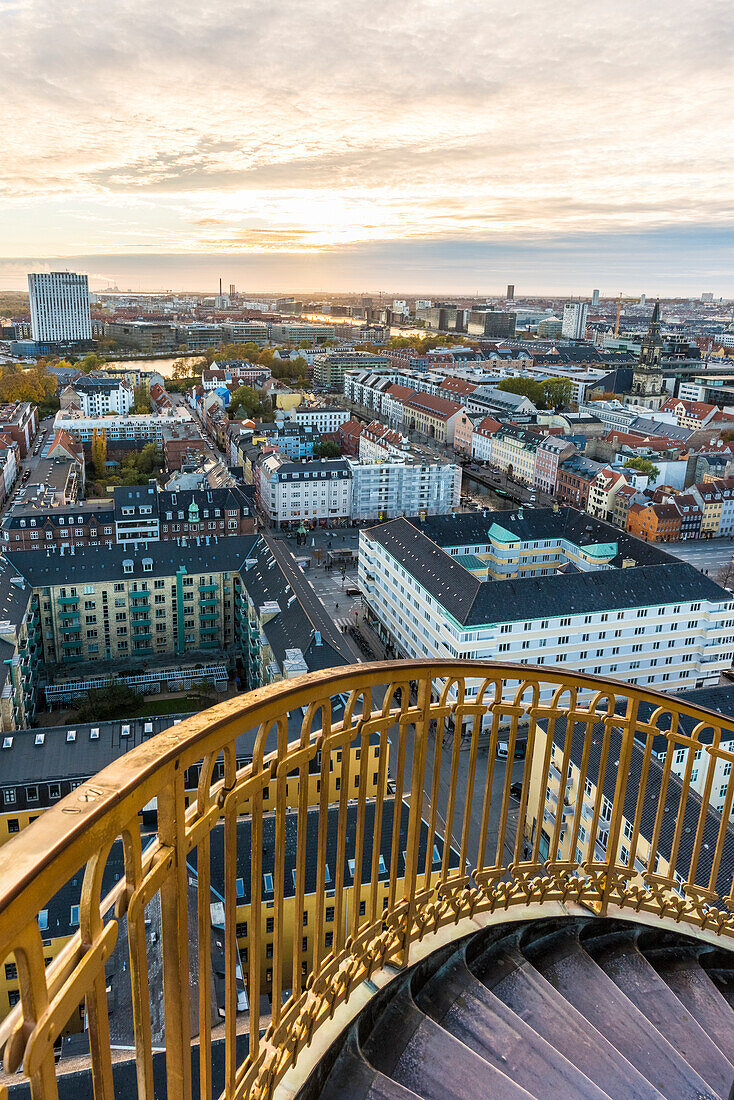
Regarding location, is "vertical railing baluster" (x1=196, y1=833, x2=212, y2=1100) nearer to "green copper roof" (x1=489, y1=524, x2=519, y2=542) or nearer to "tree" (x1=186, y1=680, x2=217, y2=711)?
"tree" (x1=186, y1=680, x2=217, y2=711)

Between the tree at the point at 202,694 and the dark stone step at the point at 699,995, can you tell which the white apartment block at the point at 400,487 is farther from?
the dark stone step at the point at 699,995

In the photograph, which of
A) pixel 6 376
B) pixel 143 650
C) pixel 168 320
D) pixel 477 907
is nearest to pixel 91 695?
pixel 143 650

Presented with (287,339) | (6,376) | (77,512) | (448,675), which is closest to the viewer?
(448,675)

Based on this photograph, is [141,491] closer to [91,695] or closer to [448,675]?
[91,695]

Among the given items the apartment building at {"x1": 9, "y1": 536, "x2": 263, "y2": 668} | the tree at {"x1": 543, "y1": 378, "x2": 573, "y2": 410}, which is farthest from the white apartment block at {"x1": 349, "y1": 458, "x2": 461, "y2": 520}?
the tree at {"x1": 543, "y1": 378, "x2": 573, "y2": 410}

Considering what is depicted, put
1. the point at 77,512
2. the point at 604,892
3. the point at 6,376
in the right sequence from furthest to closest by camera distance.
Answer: the point at 6,376, the point at 77,512, the point at 604,892

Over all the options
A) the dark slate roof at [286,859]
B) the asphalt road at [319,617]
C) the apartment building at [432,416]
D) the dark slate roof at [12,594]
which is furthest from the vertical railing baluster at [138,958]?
the apartment building at [432,416]

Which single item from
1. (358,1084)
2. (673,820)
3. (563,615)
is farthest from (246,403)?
(358,1084)
